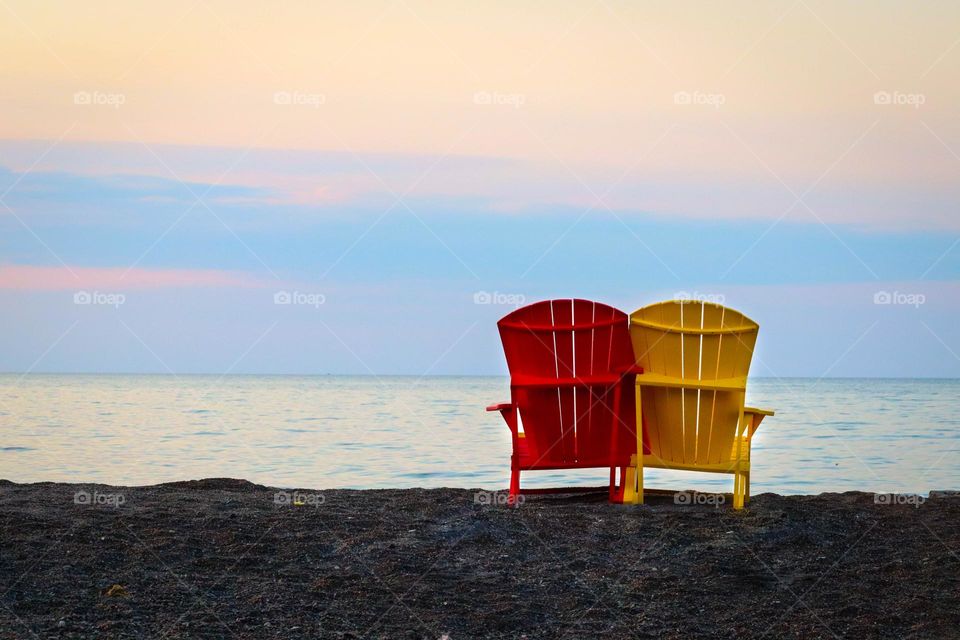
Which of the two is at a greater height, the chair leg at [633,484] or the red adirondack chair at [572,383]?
the red adirondack chair at [572,383]

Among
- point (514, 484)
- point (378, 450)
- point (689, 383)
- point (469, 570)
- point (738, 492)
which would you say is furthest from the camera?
point (378, 450)

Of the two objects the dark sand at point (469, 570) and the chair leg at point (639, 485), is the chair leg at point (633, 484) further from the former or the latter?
the dark sand at point (469, 570)

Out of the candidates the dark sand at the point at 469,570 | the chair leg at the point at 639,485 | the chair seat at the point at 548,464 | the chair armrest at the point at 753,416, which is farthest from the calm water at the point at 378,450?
the dark sand at the point at 469,570

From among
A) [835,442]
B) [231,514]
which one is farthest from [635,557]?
[835,442]

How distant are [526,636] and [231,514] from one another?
2.16 m

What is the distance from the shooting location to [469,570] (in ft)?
14.1

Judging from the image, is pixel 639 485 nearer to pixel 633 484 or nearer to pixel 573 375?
pixel 633 484

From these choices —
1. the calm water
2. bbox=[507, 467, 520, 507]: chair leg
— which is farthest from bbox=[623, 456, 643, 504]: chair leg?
the calm water

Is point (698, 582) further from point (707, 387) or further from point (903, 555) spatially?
point (707, 387)

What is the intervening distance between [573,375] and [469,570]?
1986 millimetres

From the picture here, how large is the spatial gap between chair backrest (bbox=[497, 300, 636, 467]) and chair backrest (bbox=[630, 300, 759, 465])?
0.62 feet

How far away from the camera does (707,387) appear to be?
18.8 ft

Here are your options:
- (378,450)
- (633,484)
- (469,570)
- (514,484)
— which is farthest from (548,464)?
(378,450)

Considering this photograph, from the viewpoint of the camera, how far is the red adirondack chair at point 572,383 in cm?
593
